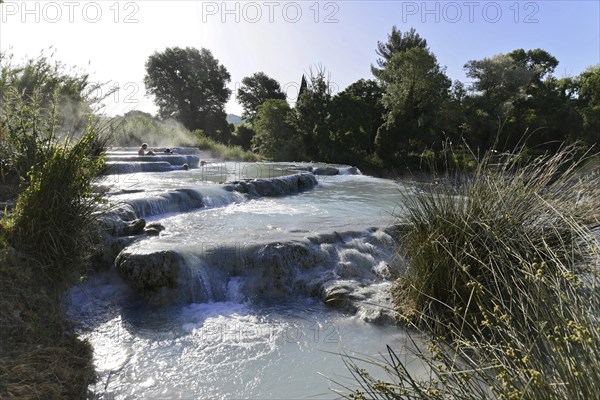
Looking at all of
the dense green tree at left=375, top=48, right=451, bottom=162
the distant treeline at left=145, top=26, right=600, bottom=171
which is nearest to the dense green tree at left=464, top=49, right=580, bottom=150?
the distant treeline at left=145, top=26, right=600, bottom=171

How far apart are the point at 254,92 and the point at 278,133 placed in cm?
1583

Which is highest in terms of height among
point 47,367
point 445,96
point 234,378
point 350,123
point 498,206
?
point 445,96

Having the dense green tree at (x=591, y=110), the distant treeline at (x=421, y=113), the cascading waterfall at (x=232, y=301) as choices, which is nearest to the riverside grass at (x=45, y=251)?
the cascading waterfall at (x=232, y=301)

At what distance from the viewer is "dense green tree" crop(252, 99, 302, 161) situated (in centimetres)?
2398

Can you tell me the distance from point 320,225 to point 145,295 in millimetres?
3140

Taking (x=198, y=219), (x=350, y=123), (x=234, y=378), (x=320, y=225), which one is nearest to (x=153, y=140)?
(x=350, y=123)

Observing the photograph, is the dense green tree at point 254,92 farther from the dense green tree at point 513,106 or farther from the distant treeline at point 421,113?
the dense green tree at point 513,106

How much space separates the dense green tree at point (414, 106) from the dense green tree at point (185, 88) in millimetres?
18679

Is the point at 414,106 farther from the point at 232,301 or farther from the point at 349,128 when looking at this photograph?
the point at 232,301

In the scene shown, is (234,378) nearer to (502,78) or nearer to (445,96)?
(445,96)

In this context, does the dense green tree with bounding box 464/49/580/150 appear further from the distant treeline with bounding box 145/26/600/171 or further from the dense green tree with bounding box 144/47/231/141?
the dense green tree with bounding box 144/47/231/141

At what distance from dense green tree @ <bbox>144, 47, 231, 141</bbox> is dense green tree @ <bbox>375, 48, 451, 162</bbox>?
1868 cm

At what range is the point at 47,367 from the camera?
237 centimetres

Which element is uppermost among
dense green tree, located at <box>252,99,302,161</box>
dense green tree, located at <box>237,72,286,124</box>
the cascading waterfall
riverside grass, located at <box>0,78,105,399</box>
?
dense green tree, located at <box>237,72,286,124</box>
